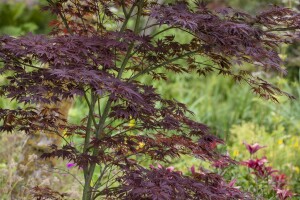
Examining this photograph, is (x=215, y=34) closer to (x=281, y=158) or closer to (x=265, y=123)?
(x=281, y=158)

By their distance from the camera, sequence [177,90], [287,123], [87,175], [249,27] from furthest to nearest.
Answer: [177,90], [287,123], [87,175], [249,27]

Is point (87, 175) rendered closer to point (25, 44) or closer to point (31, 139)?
point (25, 44)

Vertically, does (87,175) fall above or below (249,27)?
below

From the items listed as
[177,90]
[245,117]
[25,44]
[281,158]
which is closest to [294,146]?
A: [281,158]

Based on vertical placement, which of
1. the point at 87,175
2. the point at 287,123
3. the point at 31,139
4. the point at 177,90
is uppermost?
the point at 177,90

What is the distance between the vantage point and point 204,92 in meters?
9.05

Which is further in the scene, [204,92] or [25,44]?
[204,92]

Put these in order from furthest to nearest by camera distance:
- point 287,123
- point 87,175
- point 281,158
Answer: point 287,123, point 281,158, point 87,175

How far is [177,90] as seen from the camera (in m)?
8.54

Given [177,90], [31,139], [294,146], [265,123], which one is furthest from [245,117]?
[31,139]

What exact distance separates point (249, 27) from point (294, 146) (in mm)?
3863

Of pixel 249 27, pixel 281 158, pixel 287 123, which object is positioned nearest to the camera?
pixel 249 27

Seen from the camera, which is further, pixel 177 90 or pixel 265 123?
pixel 177 90

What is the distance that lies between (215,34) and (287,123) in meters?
4.96
